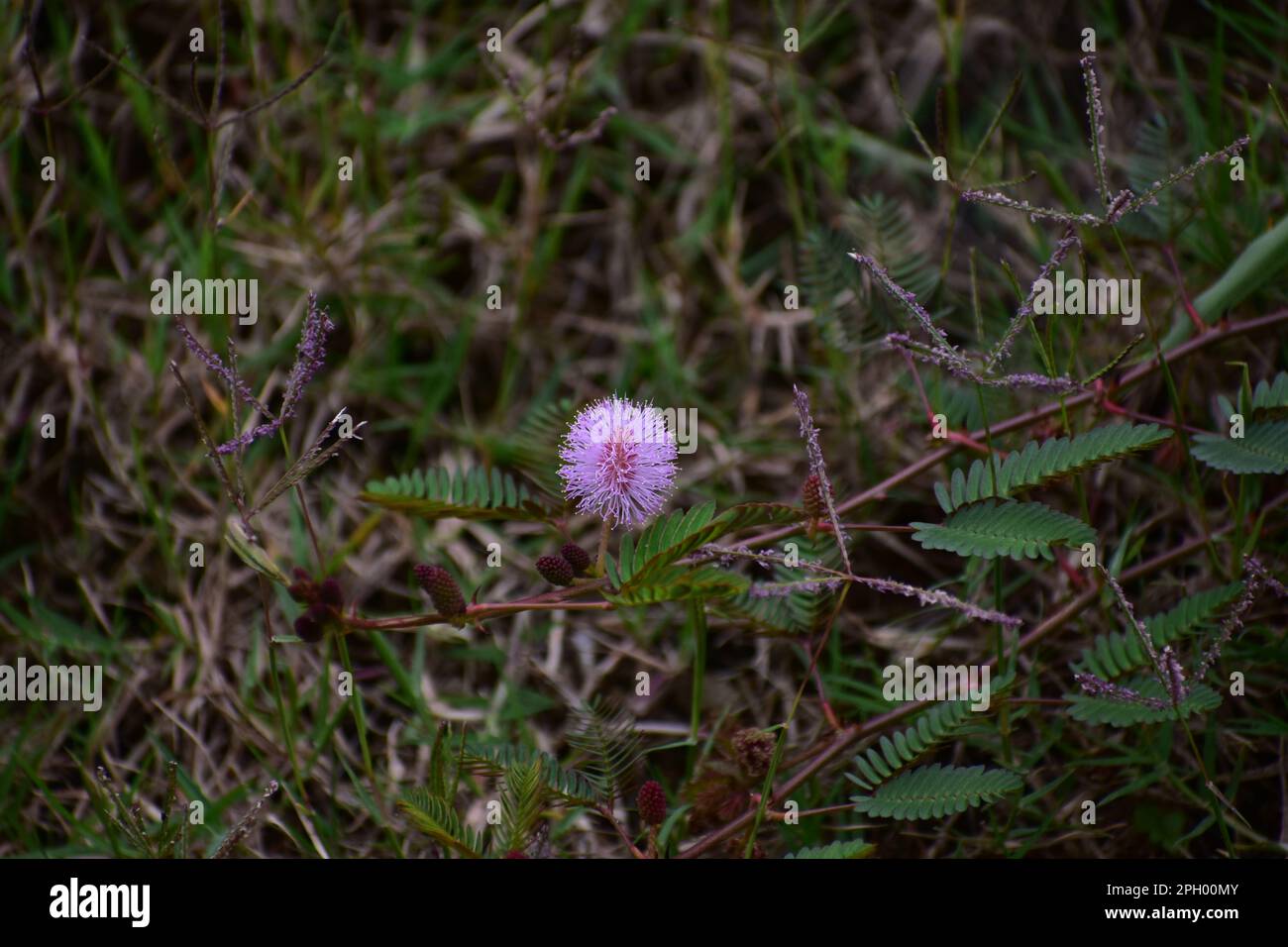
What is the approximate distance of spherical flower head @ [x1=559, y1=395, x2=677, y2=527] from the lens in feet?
6.31

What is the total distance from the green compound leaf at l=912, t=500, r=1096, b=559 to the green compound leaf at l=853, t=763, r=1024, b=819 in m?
0.37

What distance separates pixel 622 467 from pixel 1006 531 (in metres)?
0.64

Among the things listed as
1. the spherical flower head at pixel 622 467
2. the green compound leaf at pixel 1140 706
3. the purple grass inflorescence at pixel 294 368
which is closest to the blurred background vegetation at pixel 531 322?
the green compound leaf at pixel 1140 706

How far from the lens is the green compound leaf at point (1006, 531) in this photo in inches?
71.7

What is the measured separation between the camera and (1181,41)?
117 inches

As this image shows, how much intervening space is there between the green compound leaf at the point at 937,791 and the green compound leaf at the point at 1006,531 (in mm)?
368

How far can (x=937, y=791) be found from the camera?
1.94m

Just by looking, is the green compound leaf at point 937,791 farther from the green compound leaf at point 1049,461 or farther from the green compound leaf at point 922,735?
the green compound leaf at point 1049,461

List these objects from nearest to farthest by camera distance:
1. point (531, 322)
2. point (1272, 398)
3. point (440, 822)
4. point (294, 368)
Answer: point (294, 368) < point (440, 822) < point (1272, 398) < point (531, 322)

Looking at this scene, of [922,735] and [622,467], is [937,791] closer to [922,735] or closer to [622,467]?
[922,735]

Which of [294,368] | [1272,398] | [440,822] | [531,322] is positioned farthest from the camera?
[531,322]

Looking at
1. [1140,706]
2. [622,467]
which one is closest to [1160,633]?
[1140,706]
